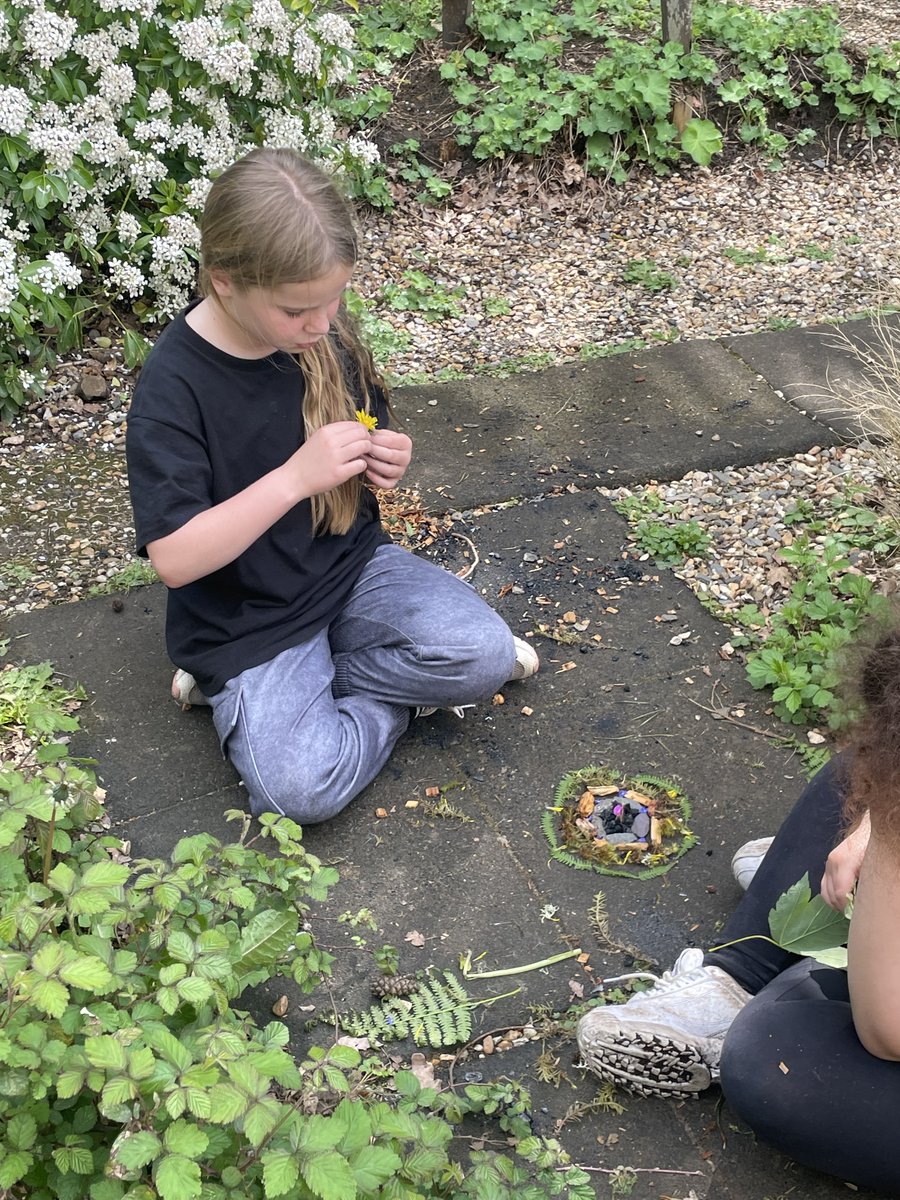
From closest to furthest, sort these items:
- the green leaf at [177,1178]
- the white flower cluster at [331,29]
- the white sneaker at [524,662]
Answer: the green leaf at [177,1178] < the white sneaker at [524,662] < the white flower cluster at [331,29]

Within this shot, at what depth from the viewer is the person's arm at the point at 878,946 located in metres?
1.53

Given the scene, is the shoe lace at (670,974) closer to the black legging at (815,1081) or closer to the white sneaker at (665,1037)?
the white sneaker at (665,1037)

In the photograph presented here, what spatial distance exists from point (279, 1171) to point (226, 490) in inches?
58.8

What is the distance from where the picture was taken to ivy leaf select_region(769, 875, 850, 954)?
1.90 meters

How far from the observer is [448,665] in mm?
2580

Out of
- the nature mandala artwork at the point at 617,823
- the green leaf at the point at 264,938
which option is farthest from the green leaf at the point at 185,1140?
the nature mandala artwork at the point at 617,823

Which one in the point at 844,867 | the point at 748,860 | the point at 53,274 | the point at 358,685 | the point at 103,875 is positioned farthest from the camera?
the point at 53,274

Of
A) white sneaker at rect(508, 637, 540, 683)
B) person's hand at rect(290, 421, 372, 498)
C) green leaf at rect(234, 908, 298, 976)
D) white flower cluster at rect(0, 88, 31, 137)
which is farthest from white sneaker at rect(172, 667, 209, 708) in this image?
white flower cluster at rect(0, 88, 31, 137)

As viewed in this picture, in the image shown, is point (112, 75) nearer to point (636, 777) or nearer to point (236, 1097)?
point (636, 777)

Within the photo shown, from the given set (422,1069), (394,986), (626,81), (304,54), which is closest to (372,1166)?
(422,1069)

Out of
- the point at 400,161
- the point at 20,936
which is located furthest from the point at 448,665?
the point at 400,161

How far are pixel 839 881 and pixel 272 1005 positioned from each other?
1011 mm

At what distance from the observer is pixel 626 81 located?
17.1 feet

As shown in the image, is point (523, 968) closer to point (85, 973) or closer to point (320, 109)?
point (85, 973)
